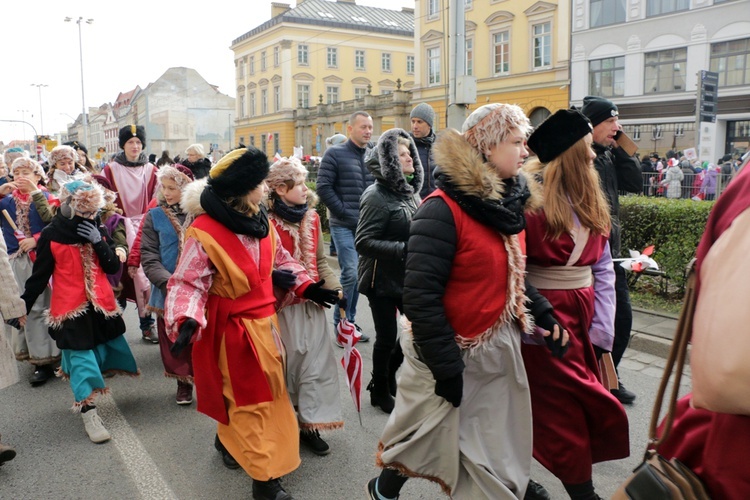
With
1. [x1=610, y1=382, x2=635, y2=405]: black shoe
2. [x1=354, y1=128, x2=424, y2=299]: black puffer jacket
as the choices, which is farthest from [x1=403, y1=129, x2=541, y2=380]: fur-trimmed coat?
[x1=610, y1=382, x2=635, y2=405]: black shoe

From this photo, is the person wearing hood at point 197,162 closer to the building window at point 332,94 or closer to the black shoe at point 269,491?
the black shoe at point 269,491

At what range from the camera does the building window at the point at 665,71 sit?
1153 inches

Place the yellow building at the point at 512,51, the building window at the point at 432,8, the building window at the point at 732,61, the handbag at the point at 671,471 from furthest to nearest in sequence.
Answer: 1. the building window at the point at 432,8
2. the yellow building at the point at 512,51
3. the building window at the point at 732,61
4. the handbag at the point at 671,471

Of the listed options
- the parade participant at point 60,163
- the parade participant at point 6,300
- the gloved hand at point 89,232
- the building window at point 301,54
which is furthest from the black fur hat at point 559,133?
the building window at point 301,54

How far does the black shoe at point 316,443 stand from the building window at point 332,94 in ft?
201

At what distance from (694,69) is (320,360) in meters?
29.8

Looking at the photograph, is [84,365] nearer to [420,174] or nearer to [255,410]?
[255,410]

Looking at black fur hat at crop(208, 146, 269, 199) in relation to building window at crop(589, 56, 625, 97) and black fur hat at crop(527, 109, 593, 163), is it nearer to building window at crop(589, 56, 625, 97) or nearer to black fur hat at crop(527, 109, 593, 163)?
black fur hat at crop(527, 109, 593, 163)

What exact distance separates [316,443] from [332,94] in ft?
204

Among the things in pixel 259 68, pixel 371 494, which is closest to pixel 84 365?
pixel 371 494

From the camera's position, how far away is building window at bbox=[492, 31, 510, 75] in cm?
3828

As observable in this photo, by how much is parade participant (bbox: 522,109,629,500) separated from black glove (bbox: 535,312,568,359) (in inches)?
3.4

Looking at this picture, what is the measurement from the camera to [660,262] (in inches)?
281

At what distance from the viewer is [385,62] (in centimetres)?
6556
